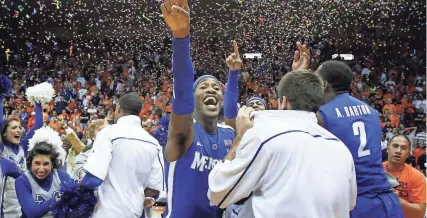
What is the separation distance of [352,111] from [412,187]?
1586 mm

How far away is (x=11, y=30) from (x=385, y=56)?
13.7 m

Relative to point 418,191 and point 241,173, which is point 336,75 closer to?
point 241,173

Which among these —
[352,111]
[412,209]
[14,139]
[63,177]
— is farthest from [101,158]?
[412,209]

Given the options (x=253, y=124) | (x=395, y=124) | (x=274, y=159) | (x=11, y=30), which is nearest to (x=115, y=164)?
(x=253, y=124)

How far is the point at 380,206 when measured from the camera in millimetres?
3379

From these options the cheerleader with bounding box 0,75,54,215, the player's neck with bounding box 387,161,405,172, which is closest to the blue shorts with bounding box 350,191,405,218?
the player's neck with bounding box 387,161,405,172

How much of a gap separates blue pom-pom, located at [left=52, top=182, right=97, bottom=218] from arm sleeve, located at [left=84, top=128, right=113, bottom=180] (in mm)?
155

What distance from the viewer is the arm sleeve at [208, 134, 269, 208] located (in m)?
2.43

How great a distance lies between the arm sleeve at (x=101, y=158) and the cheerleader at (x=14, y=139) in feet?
3.84

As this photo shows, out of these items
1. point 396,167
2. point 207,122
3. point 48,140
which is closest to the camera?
point 207,122

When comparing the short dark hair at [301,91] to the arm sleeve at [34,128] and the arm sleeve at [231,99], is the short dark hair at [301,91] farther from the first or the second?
the arm sleeve at [34,128]

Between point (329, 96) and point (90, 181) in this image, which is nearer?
point (329, 96)

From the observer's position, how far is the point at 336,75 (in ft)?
11.4

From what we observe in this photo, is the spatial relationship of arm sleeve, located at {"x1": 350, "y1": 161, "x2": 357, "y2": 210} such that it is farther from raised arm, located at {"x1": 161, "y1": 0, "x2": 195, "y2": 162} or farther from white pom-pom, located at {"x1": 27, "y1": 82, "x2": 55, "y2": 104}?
white pom-pom, located at {"x1": 27, "y1": 82, "x2": 55, "y2": 104}
